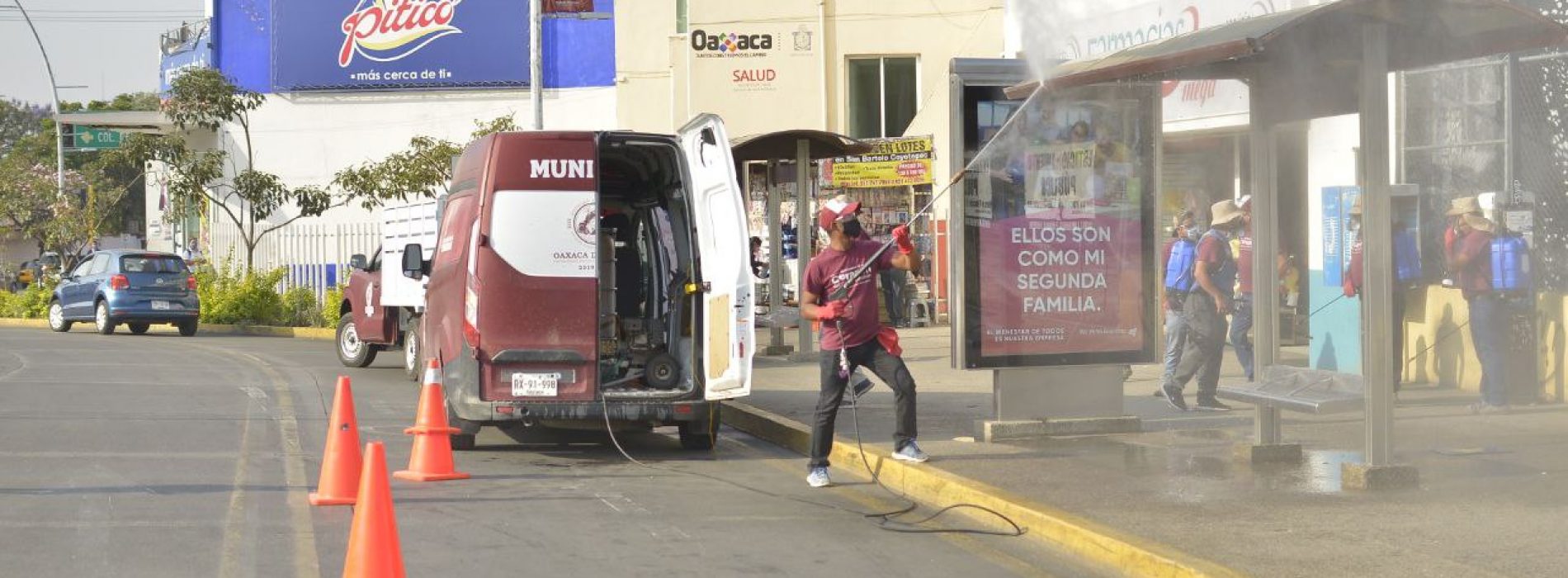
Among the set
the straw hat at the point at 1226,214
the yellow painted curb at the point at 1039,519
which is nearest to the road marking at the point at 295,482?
the yellow painted curb at the point at 1039,519

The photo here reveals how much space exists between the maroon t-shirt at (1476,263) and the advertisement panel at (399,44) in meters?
31.4

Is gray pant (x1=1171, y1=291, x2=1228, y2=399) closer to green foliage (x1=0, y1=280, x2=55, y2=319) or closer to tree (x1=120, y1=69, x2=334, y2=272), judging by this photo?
tree (x1=120, y1=69, x2=334, y2=272)

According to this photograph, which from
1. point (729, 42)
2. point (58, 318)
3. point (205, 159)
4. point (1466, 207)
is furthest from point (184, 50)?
point (1466, 207)

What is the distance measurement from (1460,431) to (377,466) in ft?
27.9

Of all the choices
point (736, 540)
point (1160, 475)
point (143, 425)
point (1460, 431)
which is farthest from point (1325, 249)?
point (143, 425)

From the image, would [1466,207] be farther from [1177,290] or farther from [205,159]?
[205,159]

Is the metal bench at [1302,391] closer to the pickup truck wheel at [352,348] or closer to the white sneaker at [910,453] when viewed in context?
the white sneaker at [910,453]

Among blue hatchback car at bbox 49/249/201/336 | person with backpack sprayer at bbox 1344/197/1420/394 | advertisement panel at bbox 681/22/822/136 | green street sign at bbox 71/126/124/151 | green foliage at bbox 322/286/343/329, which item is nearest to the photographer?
person with backpack sprayer at bbox 1344/197/1420/394

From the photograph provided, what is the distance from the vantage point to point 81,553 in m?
7.76

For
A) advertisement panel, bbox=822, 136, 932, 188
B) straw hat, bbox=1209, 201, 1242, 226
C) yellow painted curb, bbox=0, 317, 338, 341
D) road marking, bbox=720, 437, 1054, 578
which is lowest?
road marking, bbox=720, 437, 1054, 578

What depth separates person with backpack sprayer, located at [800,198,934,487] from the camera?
10.3 metres

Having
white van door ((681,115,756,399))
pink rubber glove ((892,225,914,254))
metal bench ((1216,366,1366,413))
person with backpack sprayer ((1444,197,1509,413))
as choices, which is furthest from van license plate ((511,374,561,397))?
person with backpack sprayer ((1444,197,1509,413))

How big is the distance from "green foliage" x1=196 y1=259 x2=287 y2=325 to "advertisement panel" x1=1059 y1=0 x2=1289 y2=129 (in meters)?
17.7

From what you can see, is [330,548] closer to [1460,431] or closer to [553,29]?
[1460,431]
